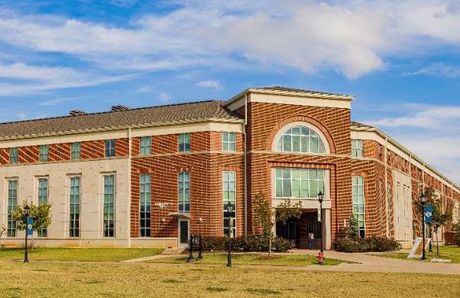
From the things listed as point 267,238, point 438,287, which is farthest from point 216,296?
point 267,238

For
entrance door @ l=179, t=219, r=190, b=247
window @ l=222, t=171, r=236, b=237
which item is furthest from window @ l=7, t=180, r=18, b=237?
window @ l=222, t=171, r=236, b=237

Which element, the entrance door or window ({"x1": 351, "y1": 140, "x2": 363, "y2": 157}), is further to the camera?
window ({"x1": 351, "y1": 140, "x2": 363, "y2": 157})

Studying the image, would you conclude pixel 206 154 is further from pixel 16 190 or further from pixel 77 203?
pixel 16 190

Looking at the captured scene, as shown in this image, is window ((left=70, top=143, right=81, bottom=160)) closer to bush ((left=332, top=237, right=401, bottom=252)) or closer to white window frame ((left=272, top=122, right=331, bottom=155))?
white window frame ((left=272, top=122, right=331, bottom=155))

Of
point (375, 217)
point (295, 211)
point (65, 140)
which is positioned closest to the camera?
point (295, 211)

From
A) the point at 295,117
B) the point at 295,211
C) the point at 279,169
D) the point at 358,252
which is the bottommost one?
the point at 358,252

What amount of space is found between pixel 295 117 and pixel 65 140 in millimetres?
23660

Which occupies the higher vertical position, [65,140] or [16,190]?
[65,140]

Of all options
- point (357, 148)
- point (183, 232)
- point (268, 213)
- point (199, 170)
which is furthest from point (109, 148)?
point (357, 148)

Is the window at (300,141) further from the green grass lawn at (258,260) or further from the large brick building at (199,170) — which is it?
the green grass lawn at (258,260)

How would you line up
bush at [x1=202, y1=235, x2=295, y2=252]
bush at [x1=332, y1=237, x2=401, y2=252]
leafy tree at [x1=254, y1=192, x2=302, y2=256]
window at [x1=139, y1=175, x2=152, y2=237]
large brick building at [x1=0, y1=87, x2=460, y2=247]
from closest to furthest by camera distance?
1. leafy tree at [x1=254, y1=192, x2=302, y2=256]
2. bush at [x1=202, y1=235, x2=295, y2=252]
3. bush at [x1=332, y1=237, x2=401, y2=252]
4. large brick building at [x1=0, y1=87, x2=460, y2=247]
5. window at [x1=139, y1=175, x2=152, y2=237]

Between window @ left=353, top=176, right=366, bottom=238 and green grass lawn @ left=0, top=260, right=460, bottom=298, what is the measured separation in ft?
91.6

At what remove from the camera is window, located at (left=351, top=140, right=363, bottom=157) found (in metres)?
62.4

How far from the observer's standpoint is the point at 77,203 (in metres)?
64.7
